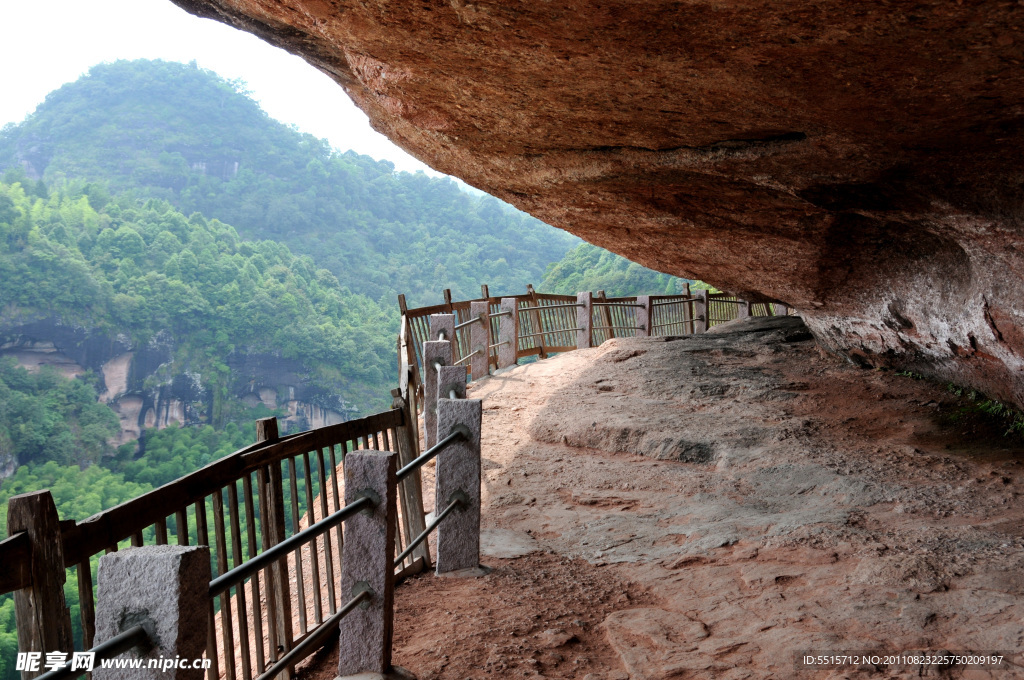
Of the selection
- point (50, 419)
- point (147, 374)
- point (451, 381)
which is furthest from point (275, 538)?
point (147, 374)

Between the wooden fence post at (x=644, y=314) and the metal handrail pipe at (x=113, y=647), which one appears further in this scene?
the wooden fence post at (x=644, y=314)

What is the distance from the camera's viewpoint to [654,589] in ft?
10.8

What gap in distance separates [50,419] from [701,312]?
3333 centimetres

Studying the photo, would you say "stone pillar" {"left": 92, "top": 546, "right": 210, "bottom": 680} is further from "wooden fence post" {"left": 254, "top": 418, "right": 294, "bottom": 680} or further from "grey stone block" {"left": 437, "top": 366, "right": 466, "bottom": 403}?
"grey stone block" {"left": 437, "top": 366, "right": 466, "bottom": 403}

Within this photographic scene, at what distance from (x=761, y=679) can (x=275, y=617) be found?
1.81 m

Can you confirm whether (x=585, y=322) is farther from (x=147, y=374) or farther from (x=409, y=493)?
(x=147, y=374)

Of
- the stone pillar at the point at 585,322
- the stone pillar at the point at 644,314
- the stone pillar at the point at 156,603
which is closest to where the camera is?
the stone pillar at the point at 156,603

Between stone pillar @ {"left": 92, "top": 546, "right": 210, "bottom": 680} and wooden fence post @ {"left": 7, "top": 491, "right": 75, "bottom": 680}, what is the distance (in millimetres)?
337

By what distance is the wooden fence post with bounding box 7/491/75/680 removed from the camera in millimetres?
1620

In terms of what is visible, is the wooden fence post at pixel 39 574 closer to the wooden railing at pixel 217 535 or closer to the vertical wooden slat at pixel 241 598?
the wooden railing at pixel 217 535

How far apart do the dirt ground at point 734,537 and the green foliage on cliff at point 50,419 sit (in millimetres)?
33935

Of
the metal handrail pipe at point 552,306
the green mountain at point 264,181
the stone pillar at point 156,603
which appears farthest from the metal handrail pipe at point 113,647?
the green mountain at point 264,181

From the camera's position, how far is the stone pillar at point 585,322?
12844mm

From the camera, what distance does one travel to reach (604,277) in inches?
1753
